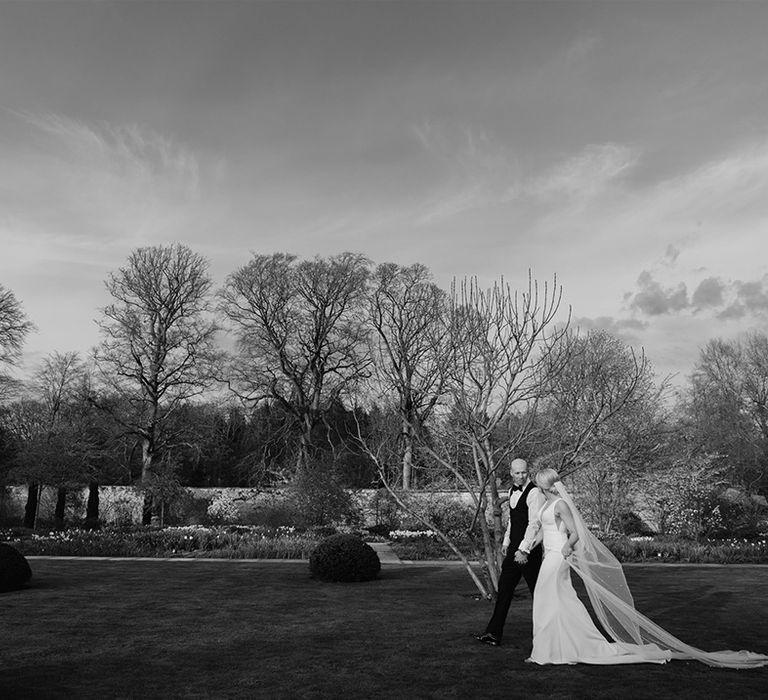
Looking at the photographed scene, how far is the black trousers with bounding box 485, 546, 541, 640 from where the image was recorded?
7.43 metres

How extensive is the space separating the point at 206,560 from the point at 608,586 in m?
12.8

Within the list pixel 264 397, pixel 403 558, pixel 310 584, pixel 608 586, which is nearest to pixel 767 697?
pixel 608 586

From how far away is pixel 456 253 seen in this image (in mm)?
13828

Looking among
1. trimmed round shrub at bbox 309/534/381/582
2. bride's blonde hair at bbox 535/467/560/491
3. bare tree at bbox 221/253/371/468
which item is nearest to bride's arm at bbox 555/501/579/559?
bride's blonde hair at bbox 535/467/560/491

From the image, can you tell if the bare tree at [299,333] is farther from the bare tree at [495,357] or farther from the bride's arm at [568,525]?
the bride's arm at [568,525]

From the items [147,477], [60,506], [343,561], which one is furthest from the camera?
[60,506]

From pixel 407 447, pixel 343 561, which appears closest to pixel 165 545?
pixel 407 447

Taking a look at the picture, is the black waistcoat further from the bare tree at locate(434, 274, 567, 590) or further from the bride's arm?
the bare tree at locate(434, 274, 567, 590)

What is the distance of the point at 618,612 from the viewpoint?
7.09m

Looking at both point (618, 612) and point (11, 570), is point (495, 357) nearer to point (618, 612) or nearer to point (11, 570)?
point (618, 612)

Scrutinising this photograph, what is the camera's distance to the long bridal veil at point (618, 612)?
679 centimetres

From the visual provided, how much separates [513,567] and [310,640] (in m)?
2.53

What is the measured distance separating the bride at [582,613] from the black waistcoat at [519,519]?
0.30 m

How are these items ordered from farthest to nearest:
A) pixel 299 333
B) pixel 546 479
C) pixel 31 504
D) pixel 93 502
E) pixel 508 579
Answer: pixel 299 333
pixel 93 502
pixel 31 504
pixel 508 579
pixel 546 479
